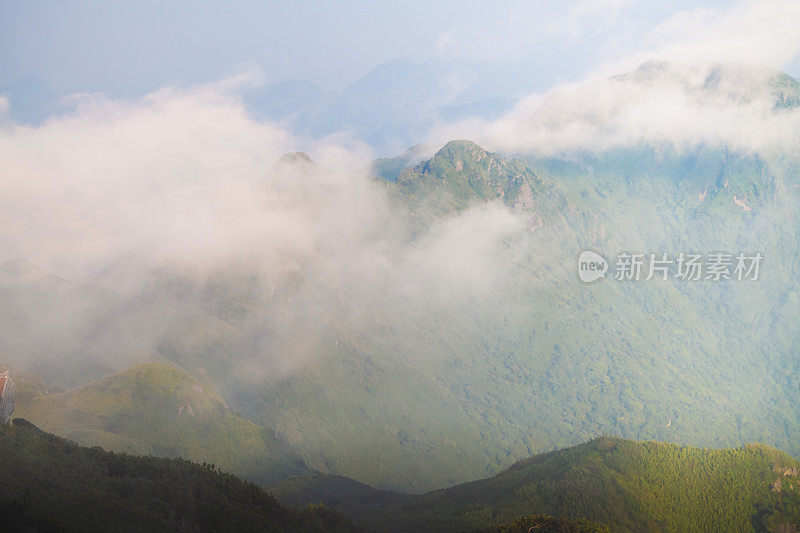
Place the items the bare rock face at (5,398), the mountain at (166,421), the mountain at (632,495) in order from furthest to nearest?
the mountain at (166,421) → the mountain at (632,495) → the bare rock face at (5,398)

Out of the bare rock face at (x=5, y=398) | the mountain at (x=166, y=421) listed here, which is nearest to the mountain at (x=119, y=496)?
the bare rock face at (x=5, y=398)

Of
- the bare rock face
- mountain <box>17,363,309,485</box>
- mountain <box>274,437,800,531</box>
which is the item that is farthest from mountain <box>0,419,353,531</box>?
mountain <box>17,363,309,485</box>

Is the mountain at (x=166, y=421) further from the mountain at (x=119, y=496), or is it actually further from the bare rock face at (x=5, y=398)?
the mountain at (x=119, y=496)

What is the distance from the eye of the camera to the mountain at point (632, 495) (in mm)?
109750

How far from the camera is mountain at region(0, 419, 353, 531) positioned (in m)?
78.9

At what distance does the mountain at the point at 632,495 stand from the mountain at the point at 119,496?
24.5 metres

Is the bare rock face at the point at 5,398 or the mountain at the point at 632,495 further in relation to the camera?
the mountain at the point at 632,495

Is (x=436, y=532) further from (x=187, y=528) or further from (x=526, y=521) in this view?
(x=187, y=528)

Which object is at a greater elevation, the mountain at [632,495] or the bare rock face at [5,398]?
the bare rock face at [5,398]

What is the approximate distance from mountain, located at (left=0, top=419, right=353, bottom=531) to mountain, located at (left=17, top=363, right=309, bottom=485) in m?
52.1

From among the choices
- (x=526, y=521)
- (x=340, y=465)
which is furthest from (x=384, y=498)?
(x=526, y=521)

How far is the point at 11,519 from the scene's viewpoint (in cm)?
6881

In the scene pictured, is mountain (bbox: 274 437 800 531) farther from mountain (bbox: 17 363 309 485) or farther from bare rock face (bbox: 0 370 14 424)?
bare rock face (bbox: 0 370 14 424)

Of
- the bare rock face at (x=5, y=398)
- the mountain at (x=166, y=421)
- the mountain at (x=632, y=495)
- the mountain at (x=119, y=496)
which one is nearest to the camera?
the mountain at (x=119, y=496)
